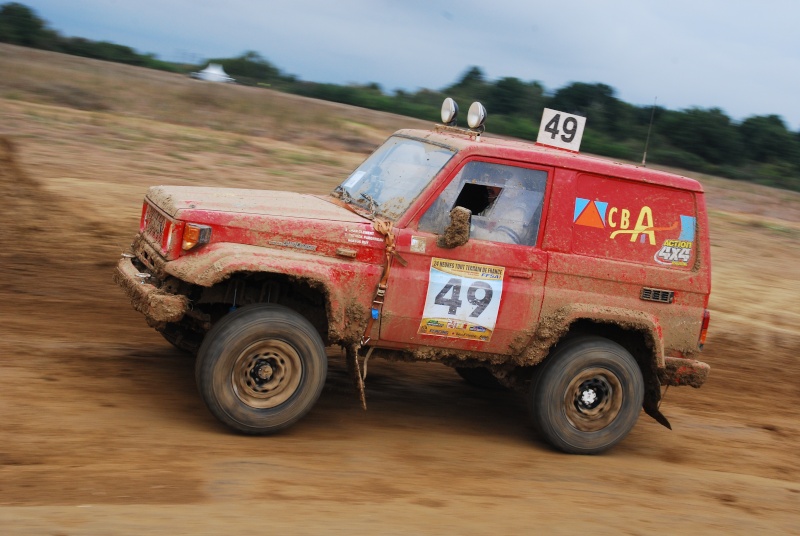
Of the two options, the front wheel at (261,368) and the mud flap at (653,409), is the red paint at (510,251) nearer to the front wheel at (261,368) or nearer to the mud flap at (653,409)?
the front wheel at (261,368)

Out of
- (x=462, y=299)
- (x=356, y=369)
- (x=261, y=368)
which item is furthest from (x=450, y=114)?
(x=261, y=368)

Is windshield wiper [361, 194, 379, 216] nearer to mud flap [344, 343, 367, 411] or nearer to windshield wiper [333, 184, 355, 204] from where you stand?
windshield wiper [333, 184, 355, 204]

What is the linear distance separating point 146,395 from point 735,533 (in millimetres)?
3931

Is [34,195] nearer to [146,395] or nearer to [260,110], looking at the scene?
[146,395]

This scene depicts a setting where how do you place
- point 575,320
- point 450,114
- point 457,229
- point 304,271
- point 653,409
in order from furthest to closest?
point 450,114 < point 653,409 < point 575,320 < point 457,229 < point 304,271

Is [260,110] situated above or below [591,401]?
above

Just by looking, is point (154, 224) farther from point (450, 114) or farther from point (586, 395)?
point (586, 395)

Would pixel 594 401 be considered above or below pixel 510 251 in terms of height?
below

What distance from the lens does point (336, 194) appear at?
277 inches

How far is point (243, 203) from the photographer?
607cm

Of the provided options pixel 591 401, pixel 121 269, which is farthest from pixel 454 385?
pixel 121 269

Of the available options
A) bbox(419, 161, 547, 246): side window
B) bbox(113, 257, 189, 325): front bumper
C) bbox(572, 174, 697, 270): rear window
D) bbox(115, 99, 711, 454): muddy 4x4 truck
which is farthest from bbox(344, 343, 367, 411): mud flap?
bbox(572, 174, 697, 270): rear window

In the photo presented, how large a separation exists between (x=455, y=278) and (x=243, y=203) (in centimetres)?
150

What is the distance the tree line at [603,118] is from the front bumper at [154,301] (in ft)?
57.7
